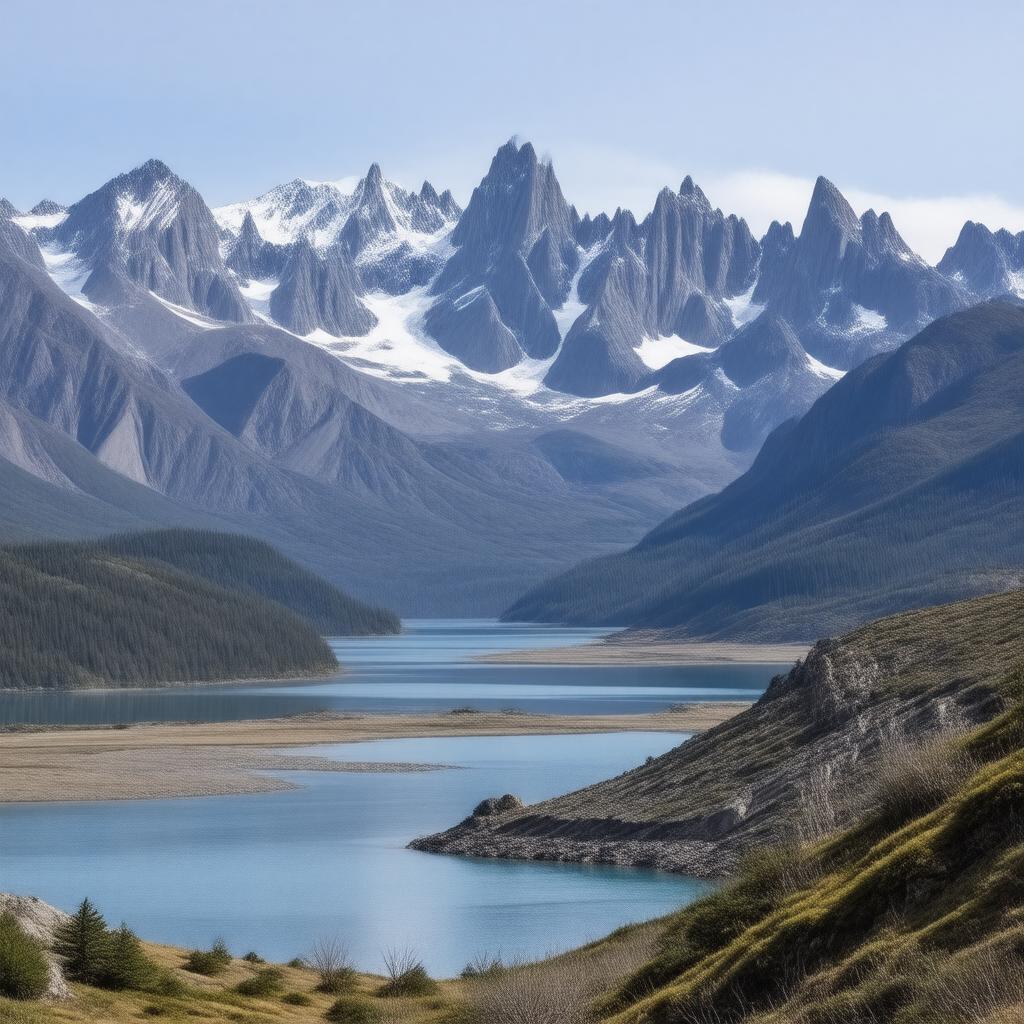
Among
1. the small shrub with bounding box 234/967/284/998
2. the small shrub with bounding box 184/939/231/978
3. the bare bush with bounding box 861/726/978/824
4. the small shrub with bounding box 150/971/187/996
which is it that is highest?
the bare bush with bounding box 861/726/978/824

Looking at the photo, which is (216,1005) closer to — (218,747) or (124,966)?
(124,966)

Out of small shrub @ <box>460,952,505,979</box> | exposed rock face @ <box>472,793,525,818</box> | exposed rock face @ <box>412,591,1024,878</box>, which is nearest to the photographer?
small shrub @ <box>460,952,505,979</box>

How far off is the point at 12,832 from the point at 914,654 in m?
46.3

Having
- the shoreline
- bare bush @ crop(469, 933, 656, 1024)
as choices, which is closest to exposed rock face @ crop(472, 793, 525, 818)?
the shoreline

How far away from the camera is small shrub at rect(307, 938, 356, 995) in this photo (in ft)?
170

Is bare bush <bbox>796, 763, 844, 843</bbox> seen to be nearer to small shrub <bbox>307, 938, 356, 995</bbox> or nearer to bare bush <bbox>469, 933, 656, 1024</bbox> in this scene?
bare bush <bbox>469, 933, 656, 1024</bbox>

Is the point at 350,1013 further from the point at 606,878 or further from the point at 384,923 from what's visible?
the point at 606,878

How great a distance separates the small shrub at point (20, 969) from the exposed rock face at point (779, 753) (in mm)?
33697

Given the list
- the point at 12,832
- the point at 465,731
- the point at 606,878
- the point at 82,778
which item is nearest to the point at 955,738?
the point at 606,878

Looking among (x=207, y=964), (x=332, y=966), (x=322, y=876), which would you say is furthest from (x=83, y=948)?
(x=322, y=876)

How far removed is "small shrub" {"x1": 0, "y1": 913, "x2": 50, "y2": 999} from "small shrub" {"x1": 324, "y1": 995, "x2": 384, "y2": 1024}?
30.0 ft

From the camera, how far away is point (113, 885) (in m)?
80.4

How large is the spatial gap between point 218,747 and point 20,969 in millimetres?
117402

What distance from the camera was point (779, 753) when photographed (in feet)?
280
